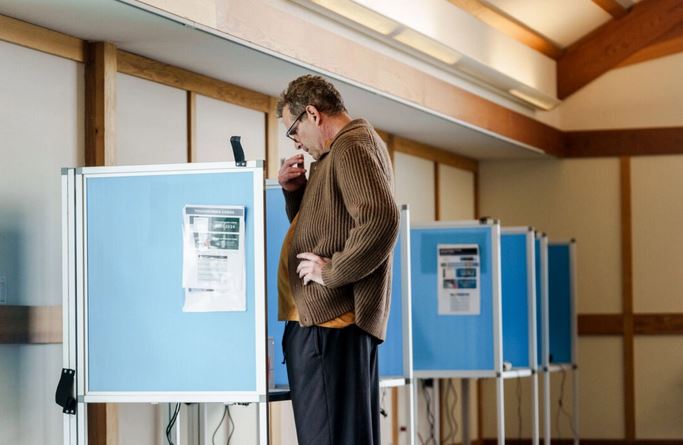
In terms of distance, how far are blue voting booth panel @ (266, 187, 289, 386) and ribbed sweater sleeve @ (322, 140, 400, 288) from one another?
4.18 feet

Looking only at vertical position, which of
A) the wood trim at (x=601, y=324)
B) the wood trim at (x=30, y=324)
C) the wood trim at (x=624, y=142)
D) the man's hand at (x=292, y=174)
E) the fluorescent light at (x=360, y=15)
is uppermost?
the fluorescent light at (x=360, y=15)

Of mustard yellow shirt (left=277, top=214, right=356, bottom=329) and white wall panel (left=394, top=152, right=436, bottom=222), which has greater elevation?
white wall panel (left=394, top=152, right=436, bottom=222)

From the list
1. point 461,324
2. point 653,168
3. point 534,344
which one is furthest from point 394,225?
point 653,168

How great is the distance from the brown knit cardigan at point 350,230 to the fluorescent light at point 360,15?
83.3 inches

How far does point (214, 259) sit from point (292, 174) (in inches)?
18.4

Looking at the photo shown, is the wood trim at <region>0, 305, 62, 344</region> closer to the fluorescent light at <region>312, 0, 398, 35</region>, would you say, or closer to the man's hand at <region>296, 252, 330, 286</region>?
the man's hand at <region>296, 252, 330, 286</region>

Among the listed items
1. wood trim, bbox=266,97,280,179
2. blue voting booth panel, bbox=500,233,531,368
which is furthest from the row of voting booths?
blue voting booth panel, bbox=500,233,531,368

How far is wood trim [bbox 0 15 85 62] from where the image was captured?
3.88 m

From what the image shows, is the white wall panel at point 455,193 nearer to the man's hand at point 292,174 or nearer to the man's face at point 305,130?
the man's hand at point 292,174

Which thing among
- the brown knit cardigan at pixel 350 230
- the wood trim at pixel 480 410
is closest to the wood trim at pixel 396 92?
the brown knit cardigan at pixel 350 230

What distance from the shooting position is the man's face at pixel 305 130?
298cm

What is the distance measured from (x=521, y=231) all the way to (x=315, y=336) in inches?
148

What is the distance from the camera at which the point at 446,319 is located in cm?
582

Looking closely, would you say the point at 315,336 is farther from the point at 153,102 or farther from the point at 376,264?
the point at 153,102
